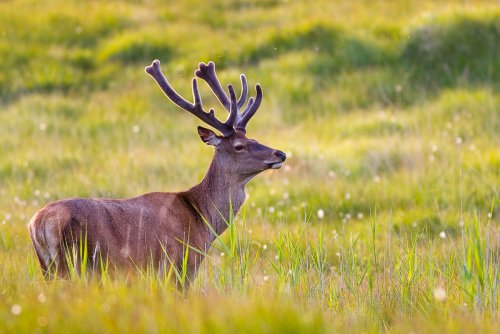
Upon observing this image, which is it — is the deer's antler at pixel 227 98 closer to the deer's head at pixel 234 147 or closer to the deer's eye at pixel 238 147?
the deer's head at pixel 234 147

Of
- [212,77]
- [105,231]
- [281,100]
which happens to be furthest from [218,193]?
[281,100]

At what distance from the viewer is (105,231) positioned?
18.7 ft

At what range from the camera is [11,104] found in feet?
50.8

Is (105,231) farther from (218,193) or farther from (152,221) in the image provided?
(218,193)

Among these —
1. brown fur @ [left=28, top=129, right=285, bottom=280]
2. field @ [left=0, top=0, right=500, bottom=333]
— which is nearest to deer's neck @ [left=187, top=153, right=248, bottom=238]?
brown fur @ [left=28, top=129, right=285, bottom=280]

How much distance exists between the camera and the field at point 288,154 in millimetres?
4582

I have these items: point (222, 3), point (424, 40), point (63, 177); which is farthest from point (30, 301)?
point (222, 3)

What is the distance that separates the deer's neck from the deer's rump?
433 millimetres

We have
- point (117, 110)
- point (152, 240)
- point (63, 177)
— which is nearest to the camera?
point (152, 240)

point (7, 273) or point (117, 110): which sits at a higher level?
point (117, 110)

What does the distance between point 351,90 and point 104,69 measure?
15.8 feet

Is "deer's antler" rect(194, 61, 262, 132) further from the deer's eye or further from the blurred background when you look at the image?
the blurred background

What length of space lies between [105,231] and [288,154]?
6.10m

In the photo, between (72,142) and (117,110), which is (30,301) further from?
(117,110)
